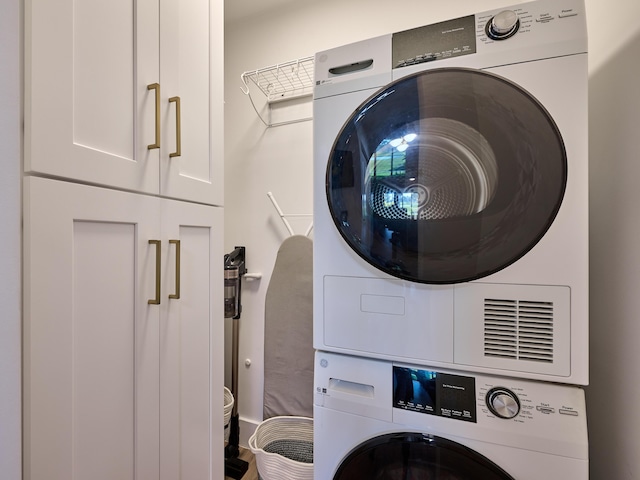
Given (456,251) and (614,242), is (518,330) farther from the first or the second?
(614,242)

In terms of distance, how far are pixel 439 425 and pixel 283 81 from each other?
5.71ft

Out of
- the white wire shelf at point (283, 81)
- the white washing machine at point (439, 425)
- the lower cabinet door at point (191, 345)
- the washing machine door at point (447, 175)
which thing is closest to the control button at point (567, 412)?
the white washing machine at point (439, 425)

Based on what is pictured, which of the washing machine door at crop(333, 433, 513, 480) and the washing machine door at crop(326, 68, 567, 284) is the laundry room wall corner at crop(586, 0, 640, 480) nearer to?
the washing machine door at crop(326, 68, 567, 284)

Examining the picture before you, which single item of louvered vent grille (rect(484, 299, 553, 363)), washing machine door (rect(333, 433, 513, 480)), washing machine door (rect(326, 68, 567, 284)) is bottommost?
washing machine door (rect(333, 433, 513, 480))

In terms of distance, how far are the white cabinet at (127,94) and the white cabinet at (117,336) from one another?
0.20 feet

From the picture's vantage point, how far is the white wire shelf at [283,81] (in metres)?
1.57

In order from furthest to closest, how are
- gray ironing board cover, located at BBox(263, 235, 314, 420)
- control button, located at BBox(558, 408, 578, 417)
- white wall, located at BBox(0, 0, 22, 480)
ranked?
gray ironing board cover, located at BBox(263, 235, 314, 420)
control button, located at BBox(558, 408, 578, 417)
white wall, located at BBox(0, 0, 22, 480)

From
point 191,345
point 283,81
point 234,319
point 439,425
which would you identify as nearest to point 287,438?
point 234,319

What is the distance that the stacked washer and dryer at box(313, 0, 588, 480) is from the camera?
69 cm

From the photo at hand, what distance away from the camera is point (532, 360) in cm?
71

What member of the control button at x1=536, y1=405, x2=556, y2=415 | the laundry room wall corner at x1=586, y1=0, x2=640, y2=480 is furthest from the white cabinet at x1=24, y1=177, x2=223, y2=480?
the laundry room wall corner at x1=586, y1=0, x2=640, y2=480

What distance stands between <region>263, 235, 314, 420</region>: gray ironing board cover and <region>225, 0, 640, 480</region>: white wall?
0.13 metres

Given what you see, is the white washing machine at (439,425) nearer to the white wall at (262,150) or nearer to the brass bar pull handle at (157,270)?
the brass bar pull handle at (157,270)

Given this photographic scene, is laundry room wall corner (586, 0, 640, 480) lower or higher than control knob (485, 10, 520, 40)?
lower
